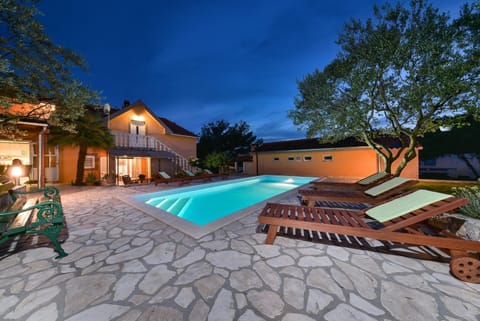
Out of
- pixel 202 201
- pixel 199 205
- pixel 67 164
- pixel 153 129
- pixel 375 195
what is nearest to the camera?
pixel 375 195


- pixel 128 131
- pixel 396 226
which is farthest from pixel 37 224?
pixel 128 131

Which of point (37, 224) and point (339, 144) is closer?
point (37, 224)

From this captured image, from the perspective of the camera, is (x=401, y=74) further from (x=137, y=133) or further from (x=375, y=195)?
(x=137, y=133)

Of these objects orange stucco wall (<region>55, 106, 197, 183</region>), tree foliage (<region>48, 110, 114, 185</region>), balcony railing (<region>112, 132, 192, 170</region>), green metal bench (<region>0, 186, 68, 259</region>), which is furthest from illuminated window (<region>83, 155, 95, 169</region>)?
green metal bench (<region>0, 186, 68, 259</region>)

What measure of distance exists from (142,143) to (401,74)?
1851cm

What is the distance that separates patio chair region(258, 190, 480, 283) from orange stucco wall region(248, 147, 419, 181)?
14.3 m

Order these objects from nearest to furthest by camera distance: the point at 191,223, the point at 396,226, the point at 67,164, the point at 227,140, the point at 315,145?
the point at 396,226 < the point at 191,223 < the point at 67,164 < the point at 315,145 < the point at 227,140

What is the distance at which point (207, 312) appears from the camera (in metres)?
2.03

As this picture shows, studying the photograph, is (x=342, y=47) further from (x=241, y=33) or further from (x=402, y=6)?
(x=241, y=33)

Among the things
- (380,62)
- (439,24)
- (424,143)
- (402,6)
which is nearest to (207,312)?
(380,62)

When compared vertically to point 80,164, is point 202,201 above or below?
below

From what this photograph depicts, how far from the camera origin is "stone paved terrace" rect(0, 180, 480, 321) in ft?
6.65

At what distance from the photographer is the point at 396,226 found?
3.03 metres

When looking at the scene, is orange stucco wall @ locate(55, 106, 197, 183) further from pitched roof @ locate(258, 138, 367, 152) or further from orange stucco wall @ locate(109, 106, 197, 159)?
pitched roof @ locate(258, 138, 367, 152)
